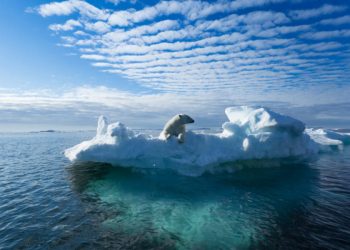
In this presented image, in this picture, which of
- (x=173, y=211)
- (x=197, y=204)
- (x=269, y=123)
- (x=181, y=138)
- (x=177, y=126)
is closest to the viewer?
(x=173, y=211)

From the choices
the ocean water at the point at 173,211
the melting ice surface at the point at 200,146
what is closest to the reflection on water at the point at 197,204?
the ocean water at the point at 173,211

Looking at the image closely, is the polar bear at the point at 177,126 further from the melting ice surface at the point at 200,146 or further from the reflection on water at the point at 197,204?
the reflection on water at the point at 197,204

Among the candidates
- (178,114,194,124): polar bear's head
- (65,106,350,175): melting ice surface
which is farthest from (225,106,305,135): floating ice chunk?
(178,114,194,124): polar bear's head

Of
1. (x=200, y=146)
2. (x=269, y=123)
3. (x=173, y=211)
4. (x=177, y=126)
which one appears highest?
(x=269, y=123)

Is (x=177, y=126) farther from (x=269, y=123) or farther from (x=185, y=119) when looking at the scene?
(x=269, y=123)

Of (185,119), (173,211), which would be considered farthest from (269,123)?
(173,211)

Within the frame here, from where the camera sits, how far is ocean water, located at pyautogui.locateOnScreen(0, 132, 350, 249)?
623cm

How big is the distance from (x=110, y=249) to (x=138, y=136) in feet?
25.0

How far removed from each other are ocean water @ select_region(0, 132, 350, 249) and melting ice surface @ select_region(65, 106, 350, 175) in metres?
0.92

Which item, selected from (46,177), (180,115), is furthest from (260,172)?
(46,177)

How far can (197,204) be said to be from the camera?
8742 millimetres

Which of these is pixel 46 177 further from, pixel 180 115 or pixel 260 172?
pixel 260 172

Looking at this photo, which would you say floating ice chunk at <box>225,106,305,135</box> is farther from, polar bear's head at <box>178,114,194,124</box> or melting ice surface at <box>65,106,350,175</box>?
polar bear's head at <box>178,114,194,124</box>

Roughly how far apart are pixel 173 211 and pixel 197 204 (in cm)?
115
